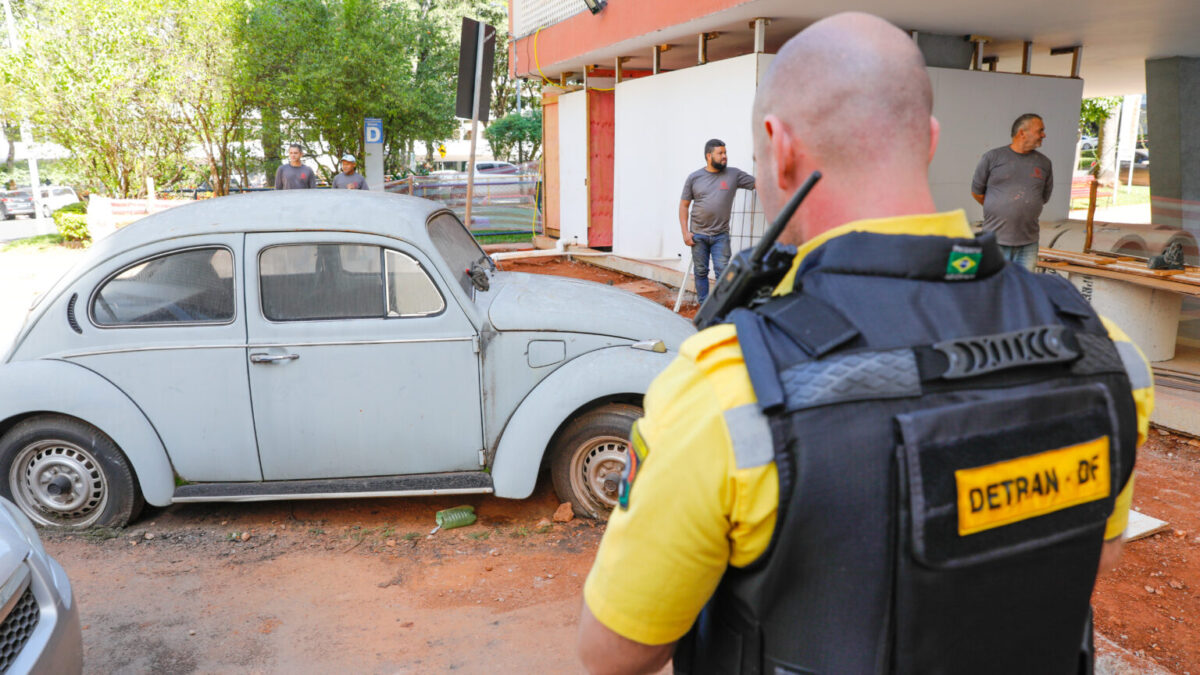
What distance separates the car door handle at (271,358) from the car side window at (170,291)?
28cm

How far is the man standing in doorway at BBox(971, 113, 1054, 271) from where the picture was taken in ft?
23.2

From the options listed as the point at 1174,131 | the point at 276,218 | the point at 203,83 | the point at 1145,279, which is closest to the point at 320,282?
the point at 276,218

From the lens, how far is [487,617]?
3.84 meters

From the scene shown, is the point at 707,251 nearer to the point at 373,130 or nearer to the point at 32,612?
the point at 32,612

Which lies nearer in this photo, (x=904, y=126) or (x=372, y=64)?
(x=904, y=126)

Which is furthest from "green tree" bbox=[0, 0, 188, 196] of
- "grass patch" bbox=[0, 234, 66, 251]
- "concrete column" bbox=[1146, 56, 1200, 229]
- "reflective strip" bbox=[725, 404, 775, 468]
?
"reflective strip" bbox=[725, 404, 775, 468]

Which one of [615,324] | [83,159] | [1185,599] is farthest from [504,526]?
[83,159]

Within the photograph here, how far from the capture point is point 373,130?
1728 cm

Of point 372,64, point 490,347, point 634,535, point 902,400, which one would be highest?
point 372,64

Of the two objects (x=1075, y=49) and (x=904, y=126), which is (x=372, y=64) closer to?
(x=1075, y=49)

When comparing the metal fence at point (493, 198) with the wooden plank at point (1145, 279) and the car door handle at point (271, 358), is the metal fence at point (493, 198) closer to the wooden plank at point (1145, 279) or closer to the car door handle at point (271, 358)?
the wooden plank at point (1145, 279)

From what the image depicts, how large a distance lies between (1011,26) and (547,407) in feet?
26.3

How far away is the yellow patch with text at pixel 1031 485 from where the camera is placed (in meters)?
1.10

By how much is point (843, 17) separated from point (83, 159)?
21144mm
